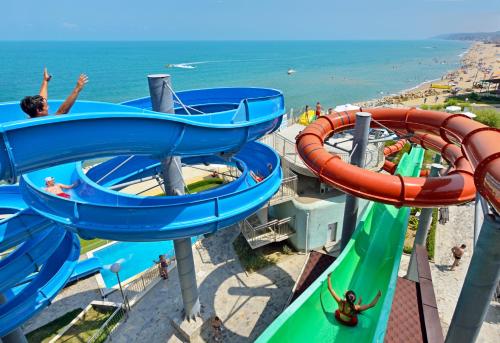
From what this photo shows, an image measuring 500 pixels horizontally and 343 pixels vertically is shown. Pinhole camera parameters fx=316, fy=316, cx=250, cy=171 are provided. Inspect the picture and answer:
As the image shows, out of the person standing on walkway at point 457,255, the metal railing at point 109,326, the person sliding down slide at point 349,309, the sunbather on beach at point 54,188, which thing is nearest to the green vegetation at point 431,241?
the person standing on walkway at point 457,255

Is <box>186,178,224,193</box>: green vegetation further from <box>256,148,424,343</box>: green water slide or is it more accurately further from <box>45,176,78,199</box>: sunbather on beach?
<box>45,176,78,199</box>: sunbather on beach

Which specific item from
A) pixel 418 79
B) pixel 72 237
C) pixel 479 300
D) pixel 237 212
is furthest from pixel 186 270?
pixel 418 79

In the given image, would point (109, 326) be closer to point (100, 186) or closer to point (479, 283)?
point (100, 186)

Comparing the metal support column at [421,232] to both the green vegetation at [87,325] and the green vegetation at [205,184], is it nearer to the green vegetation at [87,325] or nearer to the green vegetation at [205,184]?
the green vegetation at [87,325]

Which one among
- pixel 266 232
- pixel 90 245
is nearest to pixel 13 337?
pixel 90 245

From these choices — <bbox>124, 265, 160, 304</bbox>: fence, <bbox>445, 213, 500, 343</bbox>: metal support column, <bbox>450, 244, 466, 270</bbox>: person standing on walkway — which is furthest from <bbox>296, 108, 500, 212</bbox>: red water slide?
<bbox>124, 265, 160, 304</bbox>: fence

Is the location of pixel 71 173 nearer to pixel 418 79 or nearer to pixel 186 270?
pixel 186 270
